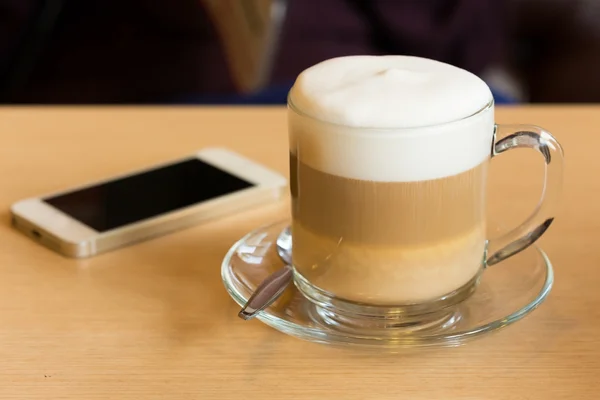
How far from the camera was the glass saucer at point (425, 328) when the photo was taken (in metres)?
0.43

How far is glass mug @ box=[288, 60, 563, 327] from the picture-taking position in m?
0.41

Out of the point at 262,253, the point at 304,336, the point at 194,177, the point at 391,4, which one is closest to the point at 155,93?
the point at 391,4

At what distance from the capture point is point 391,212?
42 centimetres

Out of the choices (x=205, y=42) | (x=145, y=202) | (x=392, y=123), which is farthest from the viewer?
(x=205, y=42)

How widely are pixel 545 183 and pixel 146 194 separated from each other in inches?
11.6

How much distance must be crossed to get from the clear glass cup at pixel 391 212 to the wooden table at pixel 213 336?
3cm

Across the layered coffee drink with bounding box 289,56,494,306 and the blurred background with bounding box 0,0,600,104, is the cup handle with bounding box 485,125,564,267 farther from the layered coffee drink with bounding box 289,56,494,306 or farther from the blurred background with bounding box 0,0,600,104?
the blurred background with bounding box 0,0,600,104

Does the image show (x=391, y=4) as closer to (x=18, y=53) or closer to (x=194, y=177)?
A: (x=18, y=53)

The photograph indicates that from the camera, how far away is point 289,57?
125 centimetres

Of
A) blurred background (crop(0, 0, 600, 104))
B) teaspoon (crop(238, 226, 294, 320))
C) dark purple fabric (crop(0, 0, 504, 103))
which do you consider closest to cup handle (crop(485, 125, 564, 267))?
teaspoon (crop(238, 226, 294, 320))

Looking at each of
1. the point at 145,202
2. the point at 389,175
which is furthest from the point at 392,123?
the point at 145,202

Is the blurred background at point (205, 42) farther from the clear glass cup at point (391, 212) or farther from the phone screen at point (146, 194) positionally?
the clear glass cup at point (391, 212)

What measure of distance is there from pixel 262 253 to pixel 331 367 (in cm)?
13

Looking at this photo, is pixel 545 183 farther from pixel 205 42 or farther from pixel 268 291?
pixel 205 42
